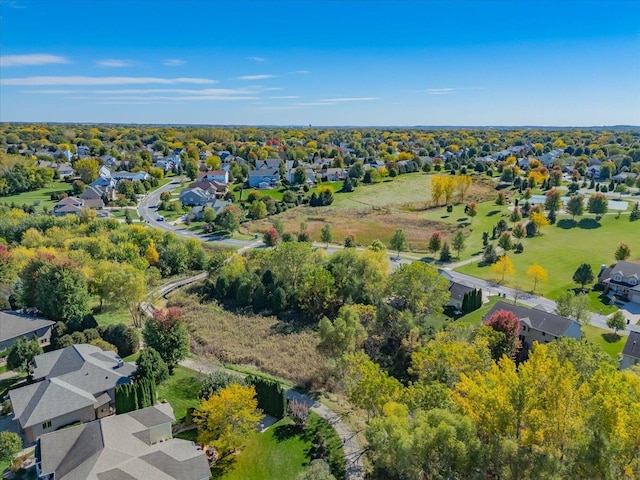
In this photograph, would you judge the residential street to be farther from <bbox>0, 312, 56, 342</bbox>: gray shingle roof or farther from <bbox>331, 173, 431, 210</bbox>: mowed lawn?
<bbox>0, 312, 56, 342</bbox>: gray shingle roof

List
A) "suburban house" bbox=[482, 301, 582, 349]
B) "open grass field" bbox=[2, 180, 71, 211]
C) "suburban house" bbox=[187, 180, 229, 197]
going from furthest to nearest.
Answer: "suburban house" bbox=[187, 180, 229, 197] → "open grass field" bbox=[2, 180, 71, 211] → "suburban house" bbox=[482, 301, 582, 349]

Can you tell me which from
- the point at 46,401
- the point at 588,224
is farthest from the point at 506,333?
the point at 588,224

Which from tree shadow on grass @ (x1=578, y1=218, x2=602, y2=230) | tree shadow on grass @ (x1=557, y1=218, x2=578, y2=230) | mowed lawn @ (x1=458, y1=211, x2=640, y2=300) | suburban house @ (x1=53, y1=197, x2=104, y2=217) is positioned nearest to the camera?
mowed lawn @ (x1=458, y1=211, x2=640, y2=300)

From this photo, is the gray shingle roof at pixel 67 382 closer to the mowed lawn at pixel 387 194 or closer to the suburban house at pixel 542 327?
the suburban house at pixel 542 327

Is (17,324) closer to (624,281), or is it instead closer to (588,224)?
(624,281)

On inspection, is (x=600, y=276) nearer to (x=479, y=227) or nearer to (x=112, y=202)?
(x=479, y=227)

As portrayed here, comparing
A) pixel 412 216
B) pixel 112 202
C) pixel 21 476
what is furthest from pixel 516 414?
pixel 112 202

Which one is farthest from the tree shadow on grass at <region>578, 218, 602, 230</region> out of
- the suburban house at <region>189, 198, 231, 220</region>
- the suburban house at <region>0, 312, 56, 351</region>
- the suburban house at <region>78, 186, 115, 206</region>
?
the suburban house at <region>78, 186, 115, 206</region>
